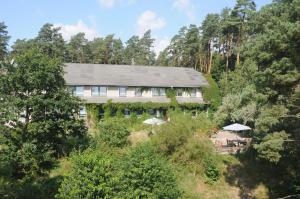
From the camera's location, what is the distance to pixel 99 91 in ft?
131

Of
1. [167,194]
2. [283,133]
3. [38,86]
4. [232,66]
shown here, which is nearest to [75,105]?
[38,86]

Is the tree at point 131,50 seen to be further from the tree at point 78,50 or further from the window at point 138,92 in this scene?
the window at point 138,92

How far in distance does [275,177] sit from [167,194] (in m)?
12.2

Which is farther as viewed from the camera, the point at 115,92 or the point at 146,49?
the point at 146,49

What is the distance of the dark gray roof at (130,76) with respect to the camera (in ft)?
132

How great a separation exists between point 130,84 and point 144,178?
24.6 m

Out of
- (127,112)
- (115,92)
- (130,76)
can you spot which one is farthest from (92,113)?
(130,76)

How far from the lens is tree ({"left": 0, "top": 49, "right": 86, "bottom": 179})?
22312 mm

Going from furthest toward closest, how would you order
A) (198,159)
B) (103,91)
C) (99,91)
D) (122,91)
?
(122,91), (103,91), (99,91), (198,159)

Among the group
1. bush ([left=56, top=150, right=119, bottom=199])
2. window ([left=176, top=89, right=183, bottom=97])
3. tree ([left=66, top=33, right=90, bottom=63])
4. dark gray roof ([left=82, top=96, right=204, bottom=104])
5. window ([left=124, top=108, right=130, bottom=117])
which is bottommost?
bush ([left=56, top=150, right=119, bottom=199])

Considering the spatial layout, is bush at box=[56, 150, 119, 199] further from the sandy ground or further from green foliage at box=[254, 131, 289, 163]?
the sandy ground

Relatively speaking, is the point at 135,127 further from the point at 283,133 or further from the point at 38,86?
the point at 283,133

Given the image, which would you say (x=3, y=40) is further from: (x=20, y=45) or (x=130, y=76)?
(x=130, y=76)

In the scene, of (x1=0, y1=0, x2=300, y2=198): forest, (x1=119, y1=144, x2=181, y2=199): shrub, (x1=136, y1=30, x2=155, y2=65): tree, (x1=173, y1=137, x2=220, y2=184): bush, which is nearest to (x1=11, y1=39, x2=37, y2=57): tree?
(x1=136, y1=30, x2=155, y2=65): tree
